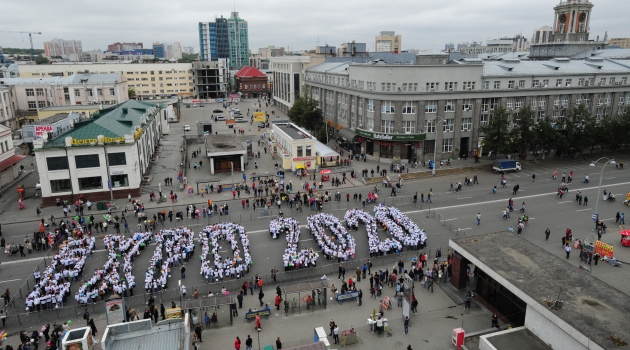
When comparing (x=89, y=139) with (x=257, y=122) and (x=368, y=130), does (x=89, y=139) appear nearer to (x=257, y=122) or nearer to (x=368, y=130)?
(x=368, y=130)

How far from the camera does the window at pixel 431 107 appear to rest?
59.2 m

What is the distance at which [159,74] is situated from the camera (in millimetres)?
142125

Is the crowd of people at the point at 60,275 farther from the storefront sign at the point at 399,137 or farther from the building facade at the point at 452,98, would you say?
the building facade at the point at 452,98

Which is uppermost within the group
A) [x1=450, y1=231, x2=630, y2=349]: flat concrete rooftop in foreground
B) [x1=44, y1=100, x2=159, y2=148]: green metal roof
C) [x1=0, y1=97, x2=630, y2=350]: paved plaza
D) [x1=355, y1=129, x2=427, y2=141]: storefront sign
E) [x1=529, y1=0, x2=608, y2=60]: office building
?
[x1=529, y1=0, x2=608, y2=60]: office building

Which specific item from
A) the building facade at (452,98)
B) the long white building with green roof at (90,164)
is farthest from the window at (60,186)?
the building facade at (452,98)

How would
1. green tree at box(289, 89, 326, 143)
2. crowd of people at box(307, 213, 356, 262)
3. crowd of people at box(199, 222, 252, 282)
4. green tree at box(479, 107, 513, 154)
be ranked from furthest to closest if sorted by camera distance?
green tree at box(289, 89, 326, 143)
green tree at box(479, 107, 513, 154)
crowd of people at box(307, 213, 356, 262)
crowd of people at box(199, 222, 252, 282)

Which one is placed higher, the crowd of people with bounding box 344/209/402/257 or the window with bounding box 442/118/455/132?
the window with bounding box 442/118/455/132

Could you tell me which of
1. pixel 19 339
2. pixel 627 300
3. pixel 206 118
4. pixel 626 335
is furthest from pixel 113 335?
pixel 206 118

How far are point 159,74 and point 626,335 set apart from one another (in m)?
145

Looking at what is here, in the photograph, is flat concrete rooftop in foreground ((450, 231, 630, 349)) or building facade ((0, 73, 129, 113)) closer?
flat concrete rooftop in foreground ((450, 231, 630, 349))

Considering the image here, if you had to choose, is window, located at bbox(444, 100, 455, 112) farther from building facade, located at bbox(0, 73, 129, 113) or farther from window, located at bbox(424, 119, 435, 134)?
building facade, located at bbox(0, 73, 129, 113)

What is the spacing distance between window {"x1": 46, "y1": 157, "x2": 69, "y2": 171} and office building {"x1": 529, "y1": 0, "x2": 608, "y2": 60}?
3872 inches

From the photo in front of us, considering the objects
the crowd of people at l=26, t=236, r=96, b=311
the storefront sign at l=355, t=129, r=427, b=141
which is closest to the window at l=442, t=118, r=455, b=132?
the storefront sign at l=355, t=129, r=427, b=141

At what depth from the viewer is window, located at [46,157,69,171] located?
43.9m
